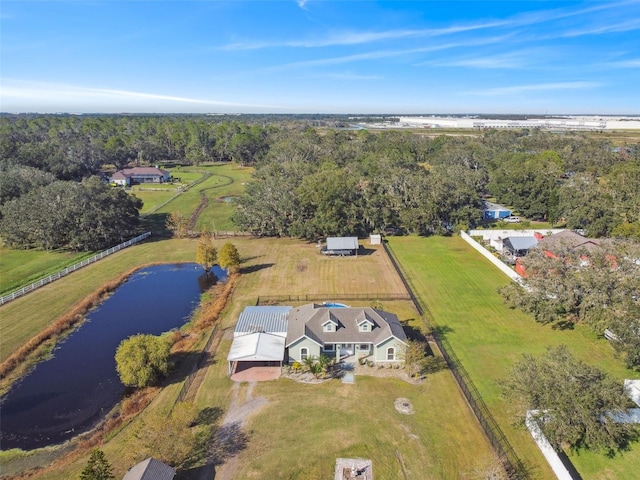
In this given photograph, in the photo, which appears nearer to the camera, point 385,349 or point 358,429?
point 358,429

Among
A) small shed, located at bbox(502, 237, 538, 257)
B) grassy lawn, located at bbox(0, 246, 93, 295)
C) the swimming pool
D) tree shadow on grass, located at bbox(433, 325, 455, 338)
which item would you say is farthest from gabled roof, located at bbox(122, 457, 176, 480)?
small shed, located at bbox(502, 237, 538, 257)

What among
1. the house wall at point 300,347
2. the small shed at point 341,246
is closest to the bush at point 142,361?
the house wall at point 300,347

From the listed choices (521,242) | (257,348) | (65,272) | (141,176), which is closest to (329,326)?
(257,348)

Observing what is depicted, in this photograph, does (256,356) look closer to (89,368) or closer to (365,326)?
(365,326)

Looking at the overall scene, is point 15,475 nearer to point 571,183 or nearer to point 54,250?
point 54,250

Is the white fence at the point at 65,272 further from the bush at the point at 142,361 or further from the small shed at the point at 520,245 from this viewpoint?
the small shed at the point at 520,245
